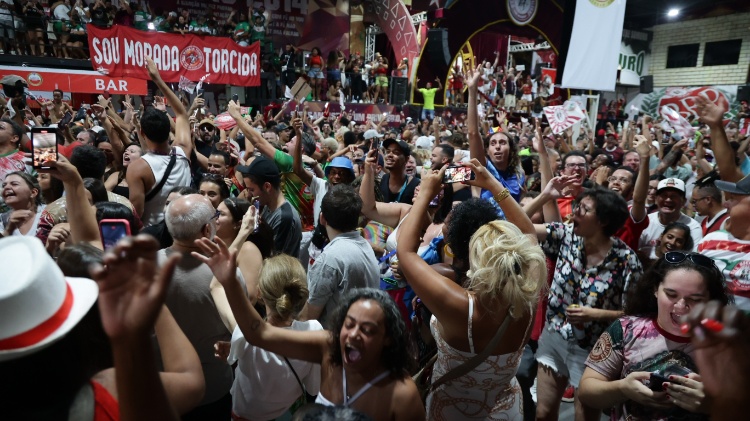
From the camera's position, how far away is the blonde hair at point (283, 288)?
82.9 inches

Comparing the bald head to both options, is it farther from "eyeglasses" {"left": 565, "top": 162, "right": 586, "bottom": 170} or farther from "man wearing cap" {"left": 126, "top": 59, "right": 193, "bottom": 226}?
"eyeglasses" {"left": 565, "top": 162, "right": 586, "bottom": 170}

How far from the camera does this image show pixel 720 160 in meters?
3.28

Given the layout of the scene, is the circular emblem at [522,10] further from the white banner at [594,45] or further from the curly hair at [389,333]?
the curly hair at [389,333]

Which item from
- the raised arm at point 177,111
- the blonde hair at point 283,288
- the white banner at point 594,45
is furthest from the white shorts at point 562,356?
the white banner at point 594,45

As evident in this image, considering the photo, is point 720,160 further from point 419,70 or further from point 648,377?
point 419,70

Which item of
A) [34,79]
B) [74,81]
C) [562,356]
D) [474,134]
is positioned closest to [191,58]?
[74,81]

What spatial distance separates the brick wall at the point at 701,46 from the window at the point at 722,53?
0.16 m

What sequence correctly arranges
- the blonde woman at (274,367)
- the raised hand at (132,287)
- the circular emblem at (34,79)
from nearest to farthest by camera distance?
1. the raised hand at (132,287)
2. the blonde woman at (274,367)
3. the circular emblem at (34,79)

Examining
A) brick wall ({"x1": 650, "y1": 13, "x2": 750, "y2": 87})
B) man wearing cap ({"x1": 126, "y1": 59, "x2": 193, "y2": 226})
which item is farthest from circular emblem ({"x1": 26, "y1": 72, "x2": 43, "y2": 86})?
brick wall ({"x1": 650, "y1": 13, "x2": 750, "y2": 87})

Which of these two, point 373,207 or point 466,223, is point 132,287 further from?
point 373,207

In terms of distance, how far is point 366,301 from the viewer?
1741 mm

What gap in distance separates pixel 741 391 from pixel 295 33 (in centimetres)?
1932

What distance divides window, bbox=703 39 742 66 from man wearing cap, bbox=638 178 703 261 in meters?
24.1

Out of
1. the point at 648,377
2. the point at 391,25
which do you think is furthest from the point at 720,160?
the point at 391,25
